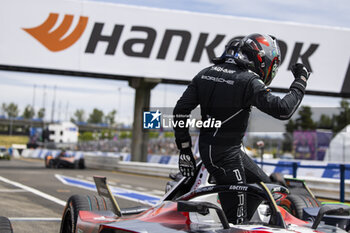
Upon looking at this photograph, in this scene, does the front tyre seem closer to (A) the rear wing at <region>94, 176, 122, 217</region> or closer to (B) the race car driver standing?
(A) the rear wing at <region>94, 176, 122, 217</region>

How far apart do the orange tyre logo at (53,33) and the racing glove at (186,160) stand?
85.2 feet

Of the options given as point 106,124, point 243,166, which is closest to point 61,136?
point 106,124

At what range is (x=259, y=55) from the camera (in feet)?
13.0

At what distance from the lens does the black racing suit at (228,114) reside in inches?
147

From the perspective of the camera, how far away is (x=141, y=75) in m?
30.1

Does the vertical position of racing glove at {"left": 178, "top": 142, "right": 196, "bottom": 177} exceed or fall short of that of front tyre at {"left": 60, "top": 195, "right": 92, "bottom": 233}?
it exceeds it

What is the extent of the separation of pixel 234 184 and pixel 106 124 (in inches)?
6209

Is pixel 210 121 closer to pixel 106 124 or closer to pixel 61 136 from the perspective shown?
pixel 61 136

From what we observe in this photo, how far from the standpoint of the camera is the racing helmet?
13.0 ft

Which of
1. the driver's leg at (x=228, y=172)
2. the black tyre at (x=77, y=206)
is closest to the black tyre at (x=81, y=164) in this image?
the black tyre at (x=77, y=206)

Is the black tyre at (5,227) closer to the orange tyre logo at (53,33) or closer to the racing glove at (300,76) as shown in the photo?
the racing glove at (300,76)

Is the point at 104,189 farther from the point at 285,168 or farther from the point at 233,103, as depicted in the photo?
the point at 285,168

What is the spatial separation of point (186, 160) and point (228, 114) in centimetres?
53

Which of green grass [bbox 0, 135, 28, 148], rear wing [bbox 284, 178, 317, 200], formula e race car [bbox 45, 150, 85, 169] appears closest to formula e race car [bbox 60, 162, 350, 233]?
rear wing [bbox 284, 178, 317, 200]
